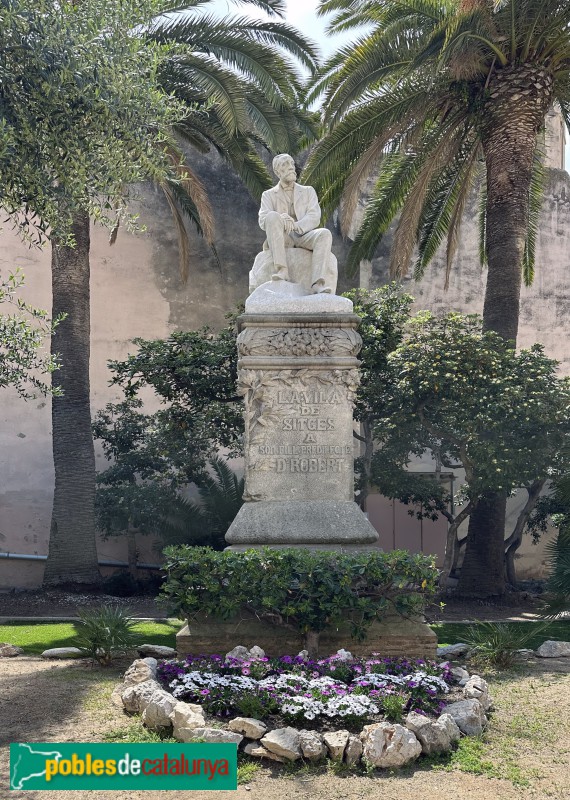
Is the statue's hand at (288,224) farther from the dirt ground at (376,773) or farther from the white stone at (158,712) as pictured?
the white stone at (158,712)

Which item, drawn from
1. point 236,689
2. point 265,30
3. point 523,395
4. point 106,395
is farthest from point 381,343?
point 236,689

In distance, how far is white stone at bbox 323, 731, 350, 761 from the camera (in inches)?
203

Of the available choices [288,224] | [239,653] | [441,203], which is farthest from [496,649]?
[441,203]

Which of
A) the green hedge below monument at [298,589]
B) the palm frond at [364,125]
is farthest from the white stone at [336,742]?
the palm frond at [364,125]

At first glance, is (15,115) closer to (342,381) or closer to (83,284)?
(342,381)

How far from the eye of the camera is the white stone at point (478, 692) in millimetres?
6176

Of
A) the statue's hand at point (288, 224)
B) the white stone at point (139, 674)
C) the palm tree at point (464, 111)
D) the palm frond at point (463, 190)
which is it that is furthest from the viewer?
the palm frond at point (463, 190)

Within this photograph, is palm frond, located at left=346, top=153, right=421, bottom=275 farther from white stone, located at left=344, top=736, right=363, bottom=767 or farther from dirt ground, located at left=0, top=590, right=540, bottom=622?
white stone, located at left=344, top=736, right=363, bottom=767

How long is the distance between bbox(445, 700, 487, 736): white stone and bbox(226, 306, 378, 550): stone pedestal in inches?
101

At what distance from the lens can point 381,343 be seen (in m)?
14.4

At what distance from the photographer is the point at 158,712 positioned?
5.50 meters

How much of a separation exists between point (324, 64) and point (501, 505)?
25.3ft

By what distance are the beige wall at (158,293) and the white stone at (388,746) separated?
13.5 m

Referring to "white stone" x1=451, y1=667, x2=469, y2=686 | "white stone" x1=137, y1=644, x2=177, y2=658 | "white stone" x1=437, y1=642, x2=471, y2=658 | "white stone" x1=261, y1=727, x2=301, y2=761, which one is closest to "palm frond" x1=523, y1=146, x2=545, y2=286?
"white stone" x1=437, y1=642, x2=471, y2=658
